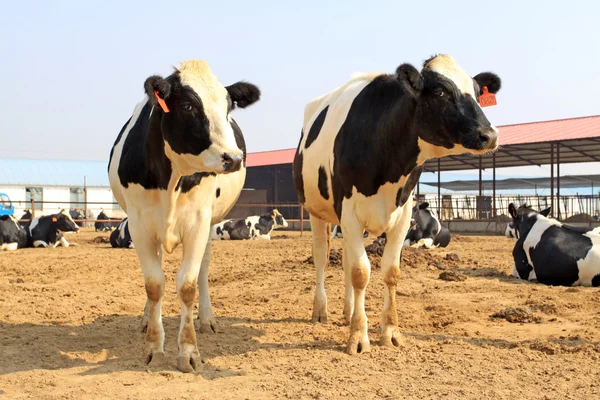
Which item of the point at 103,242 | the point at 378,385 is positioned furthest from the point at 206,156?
the point at 103,242

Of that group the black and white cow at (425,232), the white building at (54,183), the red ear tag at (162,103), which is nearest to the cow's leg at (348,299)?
the red ear tag at (162,103)

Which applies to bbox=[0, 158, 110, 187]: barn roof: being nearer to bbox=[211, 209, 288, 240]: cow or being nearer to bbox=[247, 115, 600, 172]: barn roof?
bbox=[247, 115, 600, 172]: barn roof

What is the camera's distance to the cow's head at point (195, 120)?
15.8 feet

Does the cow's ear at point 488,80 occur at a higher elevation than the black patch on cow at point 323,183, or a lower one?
higher

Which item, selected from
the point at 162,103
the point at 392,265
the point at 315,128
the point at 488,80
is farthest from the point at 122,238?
the point at 488,80

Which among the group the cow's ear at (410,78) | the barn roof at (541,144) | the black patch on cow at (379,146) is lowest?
the black patch on cow at (379,146)

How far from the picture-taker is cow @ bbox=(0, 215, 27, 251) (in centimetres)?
1830

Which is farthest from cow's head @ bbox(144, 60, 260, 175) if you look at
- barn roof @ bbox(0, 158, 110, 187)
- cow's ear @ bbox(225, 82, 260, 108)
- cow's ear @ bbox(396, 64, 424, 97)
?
barn roof @ bbox(0, 158, 110, 187)

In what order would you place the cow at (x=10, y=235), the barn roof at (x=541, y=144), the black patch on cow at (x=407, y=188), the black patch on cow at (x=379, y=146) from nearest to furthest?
the black patch on cow at (x=379, y=146) → the black patch on cow at (x=407, y=188) → the cow at (x=10, y=235) → the barn roof at (x=541, y=144)

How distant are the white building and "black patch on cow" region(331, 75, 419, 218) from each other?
4713cm

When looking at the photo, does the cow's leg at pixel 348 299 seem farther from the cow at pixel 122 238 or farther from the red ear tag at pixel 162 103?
the cow at pixel 122 238

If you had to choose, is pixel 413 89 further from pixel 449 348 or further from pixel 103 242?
pixel 103 242

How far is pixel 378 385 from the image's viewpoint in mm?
4543

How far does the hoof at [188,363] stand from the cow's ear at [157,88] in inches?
77.9
